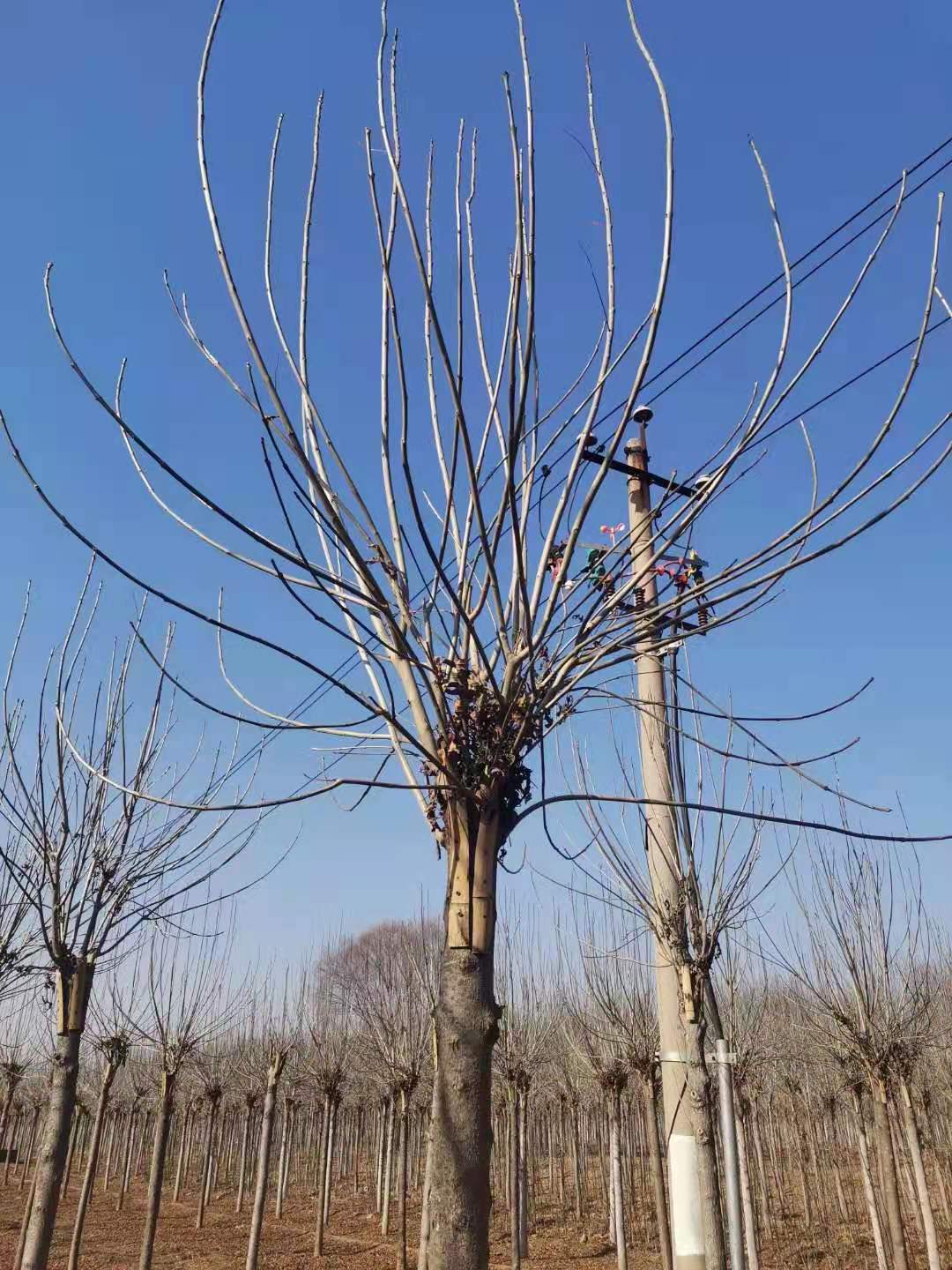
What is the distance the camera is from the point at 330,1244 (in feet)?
52.1

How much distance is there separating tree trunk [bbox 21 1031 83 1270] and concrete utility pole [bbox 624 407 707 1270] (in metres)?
4.02

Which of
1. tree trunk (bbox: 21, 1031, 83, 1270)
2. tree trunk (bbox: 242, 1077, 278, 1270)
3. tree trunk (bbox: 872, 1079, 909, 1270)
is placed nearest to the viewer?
tree trunk (bbox: 21, 1031, 83, 1270)

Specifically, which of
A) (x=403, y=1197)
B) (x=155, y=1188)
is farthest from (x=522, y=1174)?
(x=155, y=1188)

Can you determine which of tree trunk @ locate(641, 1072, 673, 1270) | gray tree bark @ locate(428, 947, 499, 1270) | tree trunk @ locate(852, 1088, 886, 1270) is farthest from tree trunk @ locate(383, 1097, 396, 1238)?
gray tree bark @ locate(428, 947, 499, 1270)

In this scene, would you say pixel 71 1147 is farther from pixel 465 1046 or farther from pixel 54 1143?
pixel 465 1046

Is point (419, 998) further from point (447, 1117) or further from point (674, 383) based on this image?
point (447, 1117)

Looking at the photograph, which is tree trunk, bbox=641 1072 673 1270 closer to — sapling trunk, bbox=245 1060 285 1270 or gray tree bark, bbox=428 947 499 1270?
sapling trunk, bbox=245 1060 285 1270

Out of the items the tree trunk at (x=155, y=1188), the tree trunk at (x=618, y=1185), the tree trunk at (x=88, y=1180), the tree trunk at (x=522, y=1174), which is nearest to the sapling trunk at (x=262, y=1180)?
the tree trunk at (x=155, y=1188)

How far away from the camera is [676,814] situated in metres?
6.48

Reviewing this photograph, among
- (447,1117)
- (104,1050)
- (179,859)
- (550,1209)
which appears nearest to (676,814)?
(179,859)

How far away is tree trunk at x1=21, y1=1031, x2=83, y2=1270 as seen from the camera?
623 cm

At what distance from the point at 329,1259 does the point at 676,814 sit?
40.2 feet

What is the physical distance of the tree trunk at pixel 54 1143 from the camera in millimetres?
6227

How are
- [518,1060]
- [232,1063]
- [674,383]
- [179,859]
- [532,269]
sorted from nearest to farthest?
[532,269] → [674,383] → [179,859] → [518,1060] → [232,1063]
